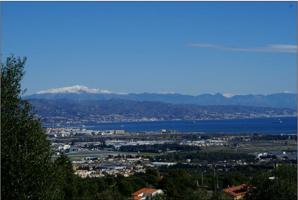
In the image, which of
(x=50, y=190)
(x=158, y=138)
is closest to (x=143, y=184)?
(x=50, y=190)

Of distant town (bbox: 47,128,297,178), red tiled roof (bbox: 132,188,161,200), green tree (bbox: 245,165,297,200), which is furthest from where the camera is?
distant town (bbox: 47,128,297,178)

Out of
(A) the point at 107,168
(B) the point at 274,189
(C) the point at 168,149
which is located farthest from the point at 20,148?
(C) the point at 168,149

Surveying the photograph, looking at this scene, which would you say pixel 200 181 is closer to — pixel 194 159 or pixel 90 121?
pixel 194 159

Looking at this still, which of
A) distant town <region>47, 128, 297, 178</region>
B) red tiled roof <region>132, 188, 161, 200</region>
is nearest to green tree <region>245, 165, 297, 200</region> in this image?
red tiled roof <region>132, 188, 161, 200</region>

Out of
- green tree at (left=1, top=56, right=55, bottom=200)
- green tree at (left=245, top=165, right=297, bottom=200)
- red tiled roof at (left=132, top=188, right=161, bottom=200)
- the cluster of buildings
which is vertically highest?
green tree at (left=1, top=56, right=55, bottom=200)

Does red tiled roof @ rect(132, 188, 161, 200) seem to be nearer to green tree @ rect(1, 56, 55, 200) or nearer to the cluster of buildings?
the cluster of buildings

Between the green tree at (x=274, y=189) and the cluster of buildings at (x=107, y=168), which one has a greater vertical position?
the green tree at (x=274, y=189)

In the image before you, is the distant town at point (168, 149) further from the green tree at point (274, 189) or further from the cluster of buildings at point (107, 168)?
the green tree at point (274, 189)

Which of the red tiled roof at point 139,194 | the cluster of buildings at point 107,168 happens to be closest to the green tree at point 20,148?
the red tiled roof at point 139,194
